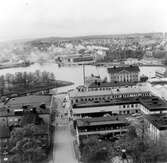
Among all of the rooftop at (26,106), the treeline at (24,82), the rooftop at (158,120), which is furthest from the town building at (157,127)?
the treeline at (24,82)

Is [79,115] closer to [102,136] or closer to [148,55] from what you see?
[102,136]

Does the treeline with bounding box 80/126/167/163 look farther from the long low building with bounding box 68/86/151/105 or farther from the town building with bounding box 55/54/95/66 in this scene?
the town building with bounding box 55/54/95/66

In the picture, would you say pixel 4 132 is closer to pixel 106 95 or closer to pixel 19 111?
pixel 19 111

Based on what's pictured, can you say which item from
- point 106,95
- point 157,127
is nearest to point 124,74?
point 106,95

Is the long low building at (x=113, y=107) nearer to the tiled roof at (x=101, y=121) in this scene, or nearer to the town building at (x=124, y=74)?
the tiled roof at (x=101, y=121)

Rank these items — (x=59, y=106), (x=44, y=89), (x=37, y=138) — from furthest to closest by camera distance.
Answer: (x=44, y=89), (x=59, y=106), (x=37, y=138)

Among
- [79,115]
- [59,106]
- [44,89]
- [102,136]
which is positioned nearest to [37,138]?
[102,136]
